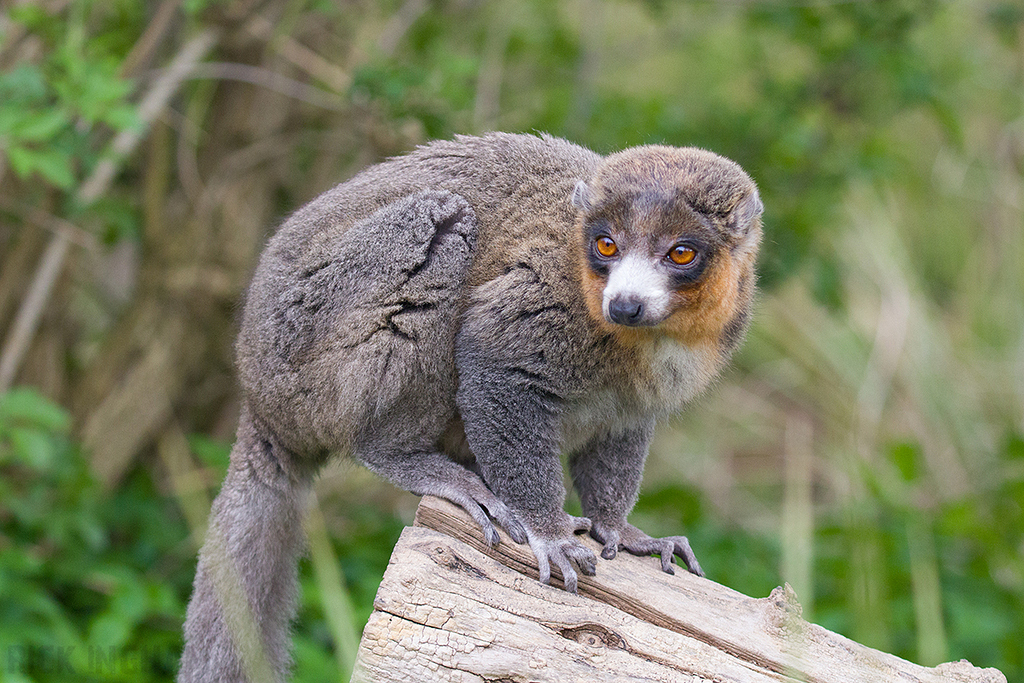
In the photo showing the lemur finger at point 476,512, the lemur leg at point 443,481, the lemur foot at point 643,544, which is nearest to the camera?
the lemur finger at point 476,512

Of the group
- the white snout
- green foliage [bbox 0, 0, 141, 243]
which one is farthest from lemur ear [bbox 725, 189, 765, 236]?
green foliage [bbox 0, 0, 141, 243]

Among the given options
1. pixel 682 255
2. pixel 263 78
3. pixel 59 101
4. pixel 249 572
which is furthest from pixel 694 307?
pixel 263 78

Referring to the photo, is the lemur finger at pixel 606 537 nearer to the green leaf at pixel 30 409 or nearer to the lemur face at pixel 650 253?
the lemur face at pixel 650 253

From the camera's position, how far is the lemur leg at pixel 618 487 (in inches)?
201

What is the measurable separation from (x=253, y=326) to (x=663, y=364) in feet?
7.24

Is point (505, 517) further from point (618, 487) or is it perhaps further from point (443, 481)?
point (618, 487)

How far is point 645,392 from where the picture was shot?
4.88 meters

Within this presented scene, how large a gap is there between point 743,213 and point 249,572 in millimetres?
3142

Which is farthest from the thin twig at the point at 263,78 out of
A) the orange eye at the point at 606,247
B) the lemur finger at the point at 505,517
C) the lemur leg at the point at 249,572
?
the lemur finger at the point at 505,517

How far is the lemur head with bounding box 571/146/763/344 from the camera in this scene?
436 centimetres

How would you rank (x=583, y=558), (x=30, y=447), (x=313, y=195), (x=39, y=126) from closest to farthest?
(x=583, y=558), (x=39, y=126), (x=30, y=447), (x=313, y=195)

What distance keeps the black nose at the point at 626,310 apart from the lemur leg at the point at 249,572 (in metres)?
2.07

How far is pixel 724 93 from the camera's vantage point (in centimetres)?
1179

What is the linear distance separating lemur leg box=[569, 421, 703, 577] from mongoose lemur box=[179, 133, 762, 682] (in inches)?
0.5
